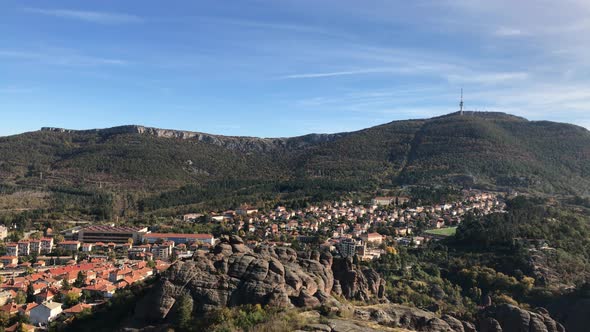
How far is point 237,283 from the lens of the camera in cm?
2794

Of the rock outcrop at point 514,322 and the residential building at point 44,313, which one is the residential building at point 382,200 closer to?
the rock outcrop at point 514,322

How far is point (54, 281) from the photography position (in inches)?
2079

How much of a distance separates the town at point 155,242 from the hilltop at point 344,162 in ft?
71.3

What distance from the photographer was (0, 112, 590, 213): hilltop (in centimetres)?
13775

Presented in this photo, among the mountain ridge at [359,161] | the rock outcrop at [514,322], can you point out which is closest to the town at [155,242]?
the mountain ridge at [359,161]

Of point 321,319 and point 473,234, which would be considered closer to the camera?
point 321,319

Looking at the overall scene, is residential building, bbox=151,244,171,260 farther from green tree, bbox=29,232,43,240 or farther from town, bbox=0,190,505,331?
green tree, bbox=29,232,43,240

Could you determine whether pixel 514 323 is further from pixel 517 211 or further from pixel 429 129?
pixel 429 129

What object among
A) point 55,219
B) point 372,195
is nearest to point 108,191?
point 55,219

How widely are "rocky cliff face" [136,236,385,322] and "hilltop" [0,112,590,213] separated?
9606 cm

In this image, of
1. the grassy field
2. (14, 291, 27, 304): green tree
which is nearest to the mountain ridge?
the grassy field

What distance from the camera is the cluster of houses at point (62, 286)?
1667 inches

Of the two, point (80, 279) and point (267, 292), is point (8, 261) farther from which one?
point (267, 292)

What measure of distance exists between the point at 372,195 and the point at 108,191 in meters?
64.6
